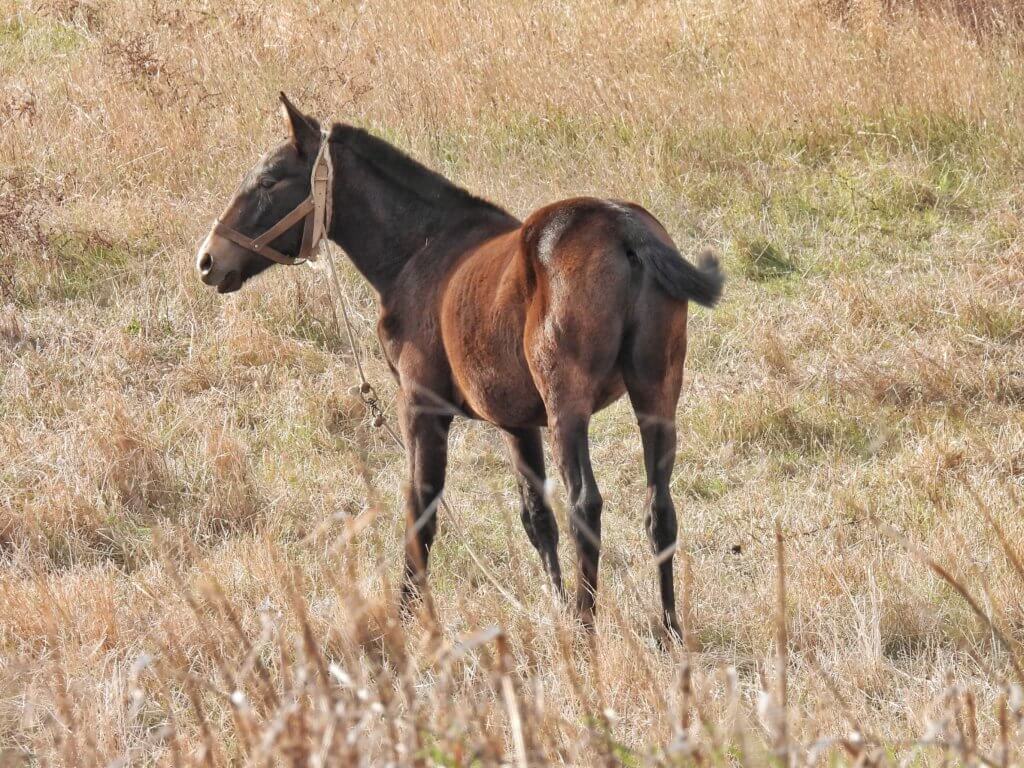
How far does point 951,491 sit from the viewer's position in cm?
581

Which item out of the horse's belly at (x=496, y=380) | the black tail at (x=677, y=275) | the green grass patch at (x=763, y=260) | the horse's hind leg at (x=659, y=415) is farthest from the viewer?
the green grass patch at (x=763, y=260)

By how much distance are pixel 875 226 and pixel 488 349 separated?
4.52 m

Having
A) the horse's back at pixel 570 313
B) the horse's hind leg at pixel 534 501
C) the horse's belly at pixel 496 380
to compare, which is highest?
the horse's back at pixel 570 313

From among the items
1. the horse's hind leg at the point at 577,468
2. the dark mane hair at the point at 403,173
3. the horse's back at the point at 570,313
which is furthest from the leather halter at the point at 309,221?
the horse's hind leg at the point at 577,468

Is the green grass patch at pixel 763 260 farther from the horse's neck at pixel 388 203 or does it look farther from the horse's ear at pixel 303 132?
the horse's ear at pixel 303 132

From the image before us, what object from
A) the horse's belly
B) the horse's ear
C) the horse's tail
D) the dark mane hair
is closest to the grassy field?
the horse's belly

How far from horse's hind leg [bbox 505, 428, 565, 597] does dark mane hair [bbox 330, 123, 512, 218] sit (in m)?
1.02

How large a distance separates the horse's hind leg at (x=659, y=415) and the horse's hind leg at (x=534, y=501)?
0.84 m

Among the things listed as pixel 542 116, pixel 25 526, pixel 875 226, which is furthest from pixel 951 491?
pixel 542 116

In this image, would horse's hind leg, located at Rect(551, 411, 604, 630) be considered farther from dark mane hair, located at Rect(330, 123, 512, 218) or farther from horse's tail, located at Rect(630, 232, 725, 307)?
dark mane hair, located at Rect(330, 123, 512, 218)

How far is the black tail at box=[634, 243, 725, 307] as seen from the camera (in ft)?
14.3

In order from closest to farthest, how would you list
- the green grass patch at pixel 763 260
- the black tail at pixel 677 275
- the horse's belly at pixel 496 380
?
the black tail at pixel 677 275
the horse's belly at pixel 496 380
the green grass patch at pixel 763 260

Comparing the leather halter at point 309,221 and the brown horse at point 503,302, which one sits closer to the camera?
the brown horse at point 503,302

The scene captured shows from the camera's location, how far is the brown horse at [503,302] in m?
4.46
